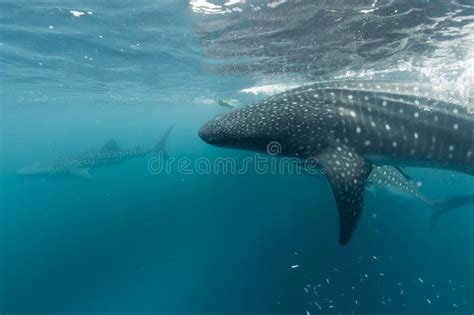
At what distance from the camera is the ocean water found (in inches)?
410

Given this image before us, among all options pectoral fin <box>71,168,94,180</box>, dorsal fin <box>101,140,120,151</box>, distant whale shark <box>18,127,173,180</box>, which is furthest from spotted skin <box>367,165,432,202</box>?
→ pectoral fin <box>71,168,94,180</box>

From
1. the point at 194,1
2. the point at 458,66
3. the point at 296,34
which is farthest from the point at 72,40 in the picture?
the point at 458,66

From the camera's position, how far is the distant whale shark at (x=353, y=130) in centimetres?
406

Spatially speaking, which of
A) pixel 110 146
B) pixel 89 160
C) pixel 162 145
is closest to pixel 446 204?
pixel 162 145

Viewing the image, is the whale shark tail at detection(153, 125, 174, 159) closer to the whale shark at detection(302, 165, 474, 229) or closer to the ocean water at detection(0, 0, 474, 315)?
the ocean water at detection(0, 0, 474, 315)

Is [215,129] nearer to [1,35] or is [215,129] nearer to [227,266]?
[227,266]

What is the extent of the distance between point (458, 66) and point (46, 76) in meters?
26.7

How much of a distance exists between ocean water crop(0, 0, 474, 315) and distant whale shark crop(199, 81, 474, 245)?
2.19ft

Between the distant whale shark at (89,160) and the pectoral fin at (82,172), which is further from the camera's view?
the pectoral fin at (82,172)

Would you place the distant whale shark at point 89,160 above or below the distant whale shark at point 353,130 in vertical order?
below

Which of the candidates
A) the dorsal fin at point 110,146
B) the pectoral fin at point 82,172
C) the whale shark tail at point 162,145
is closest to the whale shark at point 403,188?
the whale shark tail at point 162,145

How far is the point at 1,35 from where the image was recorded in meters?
13.8

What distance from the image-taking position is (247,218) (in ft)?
53.3

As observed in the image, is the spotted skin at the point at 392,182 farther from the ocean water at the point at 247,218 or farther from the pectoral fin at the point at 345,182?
the pectoral fin at the point at 345,182
